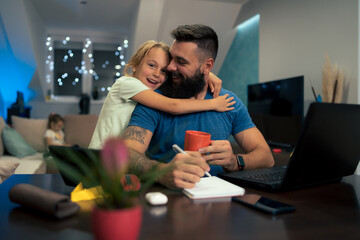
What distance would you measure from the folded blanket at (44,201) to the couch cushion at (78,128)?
3631 mm

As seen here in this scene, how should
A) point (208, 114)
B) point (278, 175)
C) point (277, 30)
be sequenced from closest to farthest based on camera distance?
point (278, 175) < point (208, 114) < point (277, 30)

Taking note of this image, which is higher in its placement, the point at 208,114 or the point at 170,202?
the point at 208,114

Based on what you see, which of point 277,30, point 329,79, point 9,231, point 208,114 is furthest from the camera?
point 277,30

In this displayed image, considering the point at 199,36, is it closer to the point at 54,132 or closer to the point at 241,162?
the point at 241,162

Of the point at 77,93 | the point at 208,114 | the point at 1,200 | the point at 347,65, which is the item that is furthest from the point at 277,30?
the point at 77,93

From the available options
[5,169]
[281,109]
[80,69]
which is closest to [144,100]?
[5,169]

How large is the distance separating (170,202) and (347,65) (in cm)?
278

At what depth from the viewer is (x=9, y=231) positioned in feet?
2.01

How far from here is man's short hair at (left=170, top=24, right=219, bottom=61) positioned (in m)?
1.57

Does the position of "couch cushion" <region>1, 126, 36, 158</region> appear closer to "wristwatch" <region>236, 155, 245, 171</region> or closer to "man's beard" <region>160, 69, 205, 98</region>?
"man's beard" <region>160, 69, 205, 98</region>

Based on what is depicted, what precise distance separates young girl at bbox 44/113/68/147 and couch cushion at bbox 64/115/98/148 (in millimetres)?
106

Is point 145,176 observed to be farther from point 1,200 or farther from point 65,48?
point 65,48

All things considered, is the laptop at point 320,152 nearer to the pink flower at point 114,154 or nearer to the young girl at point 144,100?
the young girl at point 144,100

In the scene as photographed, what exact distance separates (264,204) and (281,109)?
3.10 m
